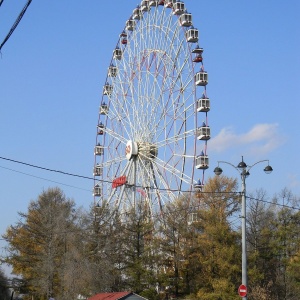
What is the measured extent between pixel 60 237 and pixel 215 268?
1904 centimetres

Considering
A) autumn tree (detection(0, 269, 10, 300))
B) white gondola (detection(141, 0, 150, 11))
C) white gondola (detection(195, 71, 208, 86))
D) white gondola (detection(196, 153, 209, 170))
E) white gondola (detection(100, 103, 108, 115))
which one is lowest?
autumn tree (detection(0, 269, 10, 300))

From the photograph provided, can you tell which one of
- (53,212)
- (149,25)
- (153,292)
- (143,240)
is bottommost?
(153,292)

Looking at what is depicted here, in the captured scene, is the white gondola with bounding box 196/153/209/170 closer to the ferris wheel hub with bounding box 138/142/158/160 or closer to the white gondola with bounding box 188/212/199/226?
the white gondola with bounding box 188/212/199/226

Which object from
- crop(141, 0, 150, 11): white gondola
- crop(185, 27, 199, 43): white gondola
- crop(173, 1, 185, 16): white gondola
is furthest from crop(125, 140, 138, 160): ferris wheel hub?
crop(141, 0, 150, 11): white gondola

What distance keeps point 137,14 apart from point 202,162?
1797cm

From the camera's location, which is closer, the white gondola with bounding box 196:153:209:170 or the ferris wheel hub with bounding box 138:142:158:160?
the white gondola with bounding box 196:153:209:170

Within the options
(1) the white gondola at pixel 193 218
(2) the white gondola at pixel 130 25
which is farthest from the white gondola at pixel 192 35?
(1) the white gondola at pixel 193 218

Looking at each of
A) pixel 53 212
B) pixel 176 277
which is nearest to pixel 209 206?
pixel 176 277

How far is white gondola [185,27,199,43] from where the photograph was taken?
52.2 m

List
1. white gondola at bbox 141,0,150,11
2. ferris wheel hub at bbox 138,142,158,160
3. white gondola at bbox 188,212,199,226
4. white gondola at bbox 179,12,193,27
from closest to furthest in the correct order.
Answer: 1. white gondola at bbox 188,212,199,226
2. white gondola at bbox 179,12,193,27
3. ferris wheel hub at bbox 138,142,158,160
4. white gondola at bbox 141,0,150,11

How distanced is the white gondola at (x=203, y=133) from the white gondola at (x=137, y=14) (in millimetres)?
15207

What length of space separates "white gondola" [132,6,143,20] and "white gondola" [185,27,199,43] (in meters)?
9.33

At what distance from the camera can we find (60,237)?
64688 millimetres

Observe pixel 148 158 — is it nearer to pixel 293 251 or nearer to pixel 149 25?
pixel 149 25
